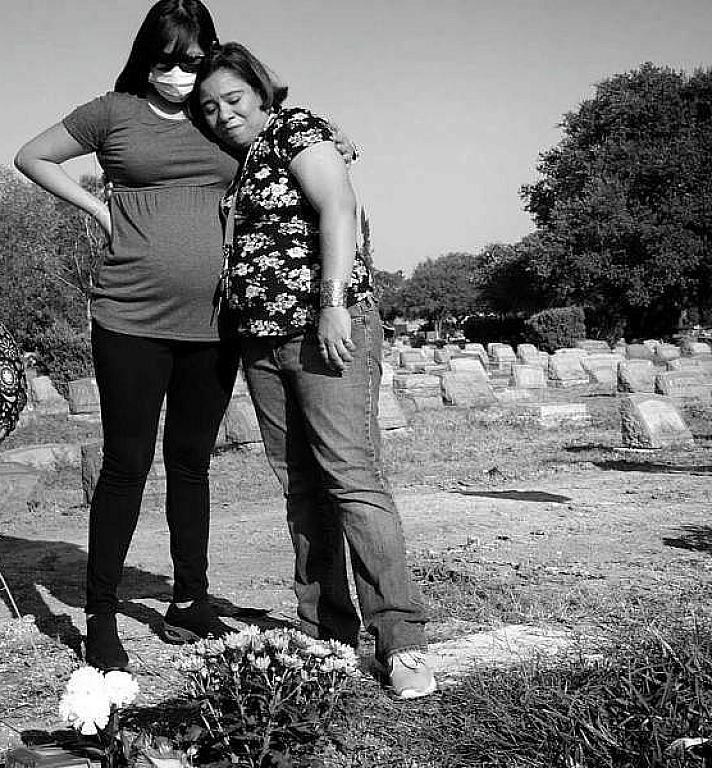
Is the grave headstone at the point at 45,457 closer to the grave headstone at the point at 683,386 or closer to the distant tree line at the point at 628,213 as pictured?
the grave headstone at the point at 683,386

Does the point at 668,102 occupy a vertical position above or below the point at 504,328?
above

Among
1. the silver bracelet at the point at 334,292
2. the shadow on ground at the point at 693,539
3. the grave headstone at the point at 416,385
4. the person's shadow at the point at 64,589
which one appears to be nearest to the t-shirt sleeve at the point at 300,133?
the silver bracelet at the point at 334,292

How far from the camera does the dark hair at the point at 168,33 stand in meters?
3.28

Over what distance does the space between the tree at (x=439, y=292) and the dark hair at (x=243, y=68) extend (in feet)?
276

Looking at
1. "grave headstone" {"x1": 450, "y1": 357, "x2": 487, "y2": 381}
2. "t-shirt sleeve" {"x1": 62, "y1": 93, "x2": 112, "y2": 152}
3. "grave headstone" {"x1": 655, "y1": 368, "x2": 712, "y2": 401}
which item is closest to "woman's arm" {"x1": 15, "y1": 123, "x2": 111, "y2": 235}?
"t-shirt sleeve" {"x1": 62, "y1": 93, "x2": 112, "y2": 152}

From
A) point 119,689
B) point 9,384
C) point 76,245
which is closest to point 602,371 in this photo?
point 9,384

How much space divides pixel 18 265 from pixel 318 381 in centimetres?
2778

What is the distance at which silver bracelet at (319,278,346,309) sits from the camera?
2.99 meters

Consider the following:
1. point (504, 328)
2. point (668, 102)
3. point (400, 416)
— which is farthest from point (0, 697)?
point (668, 102)

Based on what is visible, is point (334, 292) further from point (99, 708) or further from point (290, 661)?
point (99, 708)

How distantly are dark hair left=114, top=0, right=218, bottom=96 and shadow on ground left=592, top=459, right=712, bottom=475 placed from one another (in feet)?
21.1

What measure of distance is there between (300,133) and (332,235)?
0.32 m

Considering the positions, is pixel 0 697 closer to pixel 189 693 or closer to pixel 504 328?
pixel 189 693

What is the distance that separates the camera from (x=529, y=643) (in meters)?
3.50
